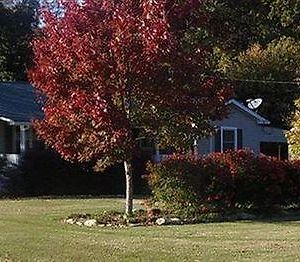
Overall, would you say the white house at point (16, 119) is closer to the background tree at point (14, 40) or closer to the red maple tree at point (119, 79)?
the red maple tree at point (119, 79)

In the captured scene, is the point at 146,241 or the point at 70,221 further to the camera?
the point at 70,221

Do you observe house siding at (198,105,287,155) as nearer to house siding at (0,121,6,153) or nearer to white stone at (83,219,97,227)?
house siding at (0,121,6,153)

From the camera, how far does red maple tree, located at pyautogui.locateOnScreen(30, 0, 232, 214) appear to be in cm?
1942

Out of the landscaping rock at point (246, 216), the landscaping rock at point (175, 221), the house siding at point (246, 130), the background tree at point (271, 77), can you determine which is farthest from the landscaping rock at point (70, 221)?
the background tree at point (271, 77)

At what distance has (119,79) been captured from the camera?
1972cm

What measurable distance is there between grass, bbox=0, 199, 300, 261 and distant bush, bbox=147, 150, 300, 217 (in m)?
1.89

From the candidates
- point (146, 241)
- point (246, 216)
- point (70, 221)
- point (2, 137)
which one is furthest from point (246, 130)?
point (146, 241)

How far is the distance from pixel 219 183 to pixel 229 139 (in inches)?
678

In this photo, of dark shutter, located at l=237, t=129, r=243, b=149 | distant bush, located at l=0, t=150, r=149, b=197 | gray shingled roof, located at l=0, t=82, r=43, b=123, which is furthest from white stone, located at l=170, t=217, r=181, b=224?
dark shutter, located at l=237, t=129, r=243, b=149

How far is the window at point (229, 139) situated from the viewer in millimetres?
37750

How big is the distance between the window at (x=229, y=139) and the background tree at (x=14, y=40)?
18.7 metres

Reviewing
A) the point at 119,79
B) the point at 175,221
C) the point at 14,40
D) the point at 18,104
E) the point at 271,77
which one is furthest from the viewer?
the point at 14,40

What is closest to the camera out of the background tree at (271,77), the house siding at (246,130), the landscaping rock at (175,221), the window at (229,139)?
the landscaping rock at (175,221)

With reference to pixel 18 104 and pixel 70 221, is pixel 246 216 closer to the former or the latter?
pixel 70 221
